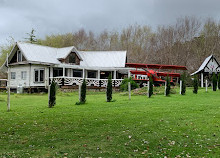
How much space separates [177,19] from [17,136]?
40.6 metres

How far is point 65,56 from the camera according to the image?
2930 cm

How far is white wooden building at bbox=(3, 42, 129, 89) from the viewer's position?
1089 inches

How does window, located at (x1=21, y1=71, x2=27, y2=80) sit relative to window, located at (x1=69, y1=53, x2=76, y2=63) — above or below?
below

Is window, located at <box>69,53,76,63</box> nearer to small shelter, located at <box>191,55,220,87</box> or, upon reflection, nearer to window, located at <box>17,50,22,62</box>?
window, located at <box>17,50,22,62</box>

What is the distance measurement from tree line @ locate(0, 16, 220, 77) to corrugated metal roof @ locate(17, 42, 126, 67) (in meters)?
13.5

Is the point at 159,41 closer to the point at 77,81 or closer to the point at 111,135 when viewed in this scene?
the point at 77,81

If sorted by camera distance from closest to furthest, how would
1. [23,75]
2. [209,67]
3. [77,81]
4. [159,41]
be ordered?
[77,81], [23,75], [209,67], [159,41]

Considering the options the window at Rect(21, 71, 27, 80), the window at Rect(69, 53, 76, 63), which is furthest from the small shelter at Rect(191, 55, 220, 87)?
the window at Rect(21, 71, 27, 80)

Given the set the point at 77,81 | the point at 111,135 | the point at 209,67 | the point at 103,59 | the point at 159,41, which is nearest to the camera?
the point at 111,135

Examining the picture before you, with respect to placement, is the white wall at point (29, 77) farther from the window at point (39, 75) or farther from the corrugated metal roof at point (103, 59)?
the corrugated metal roof at point (103, 59)

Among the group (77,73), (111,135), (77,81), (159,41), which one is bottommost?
(111,135)

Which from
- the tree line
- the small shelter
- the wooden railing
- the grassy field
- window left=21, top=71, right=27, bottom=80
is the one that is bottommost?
the grassy field

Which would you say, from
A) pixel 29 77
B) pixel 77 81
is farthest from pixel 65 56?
pixel 29 77

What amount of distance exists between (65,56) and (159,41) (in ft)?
73.5
